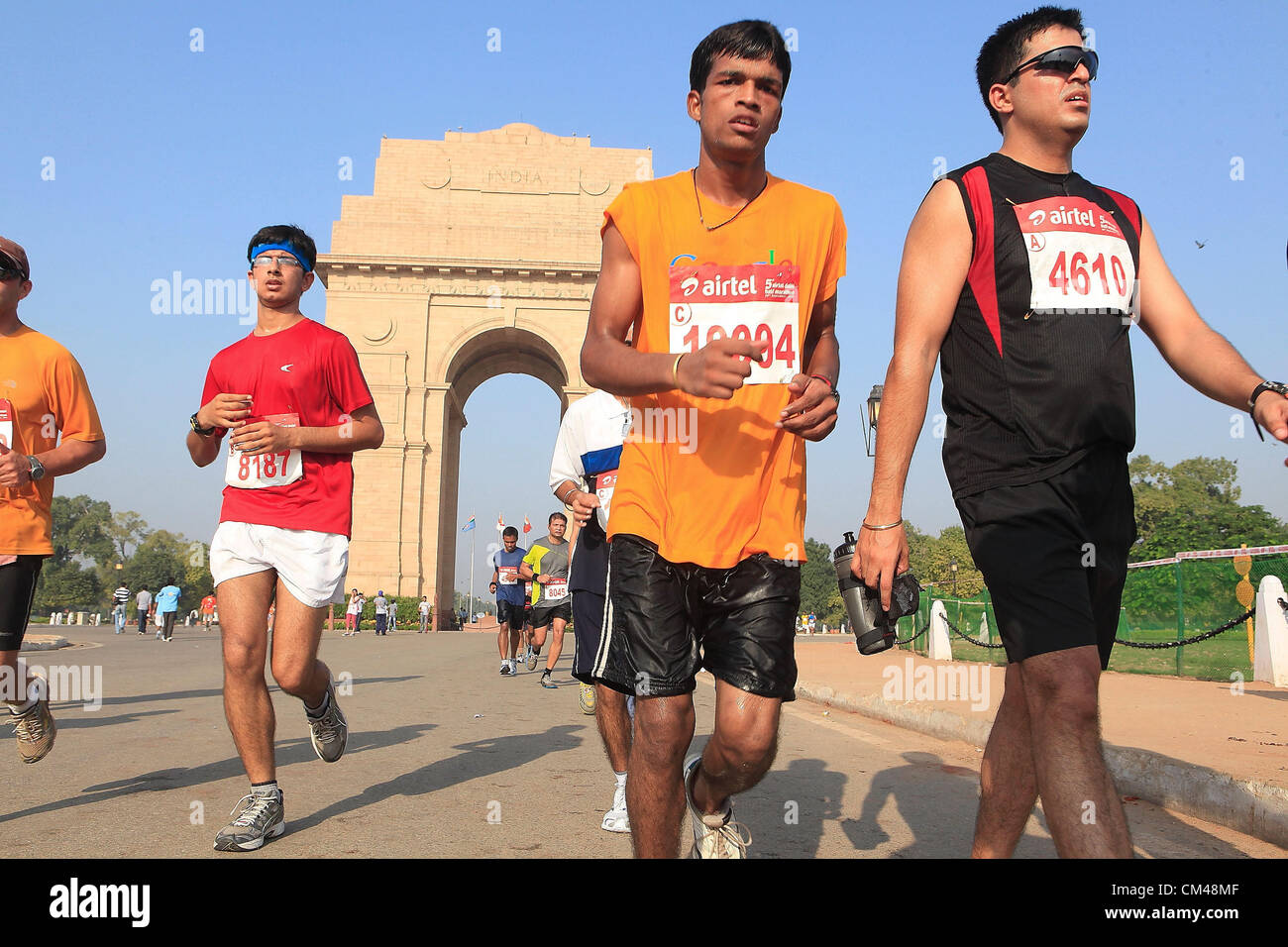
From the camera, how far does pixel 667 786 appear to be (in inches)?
118

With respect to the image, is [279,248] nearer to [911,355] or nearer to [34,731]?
[34,731]

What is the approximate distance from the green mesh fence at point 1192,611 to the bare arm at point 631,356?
287 inches

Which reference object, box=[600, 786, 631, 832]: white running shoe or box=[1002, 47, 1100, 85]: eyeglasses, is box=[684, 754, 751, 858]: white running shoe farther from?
box=[1002, 47, 1100, 85]: eyeglasses

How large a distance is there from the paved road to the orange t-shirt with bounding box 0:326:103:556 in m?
1.28

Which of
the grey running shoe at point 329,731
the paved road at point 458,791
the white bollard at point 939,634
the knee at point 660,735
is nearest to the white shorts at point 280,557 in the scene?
the grey running shoe at point 329,731

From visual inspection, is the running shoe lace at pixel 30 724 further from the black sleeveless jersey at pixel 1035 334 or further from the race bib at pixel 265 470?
the black sleeveless jersey at pixel 1035 334

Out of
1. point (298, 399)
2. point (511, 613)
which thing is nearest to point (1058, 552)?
point (298, 399)

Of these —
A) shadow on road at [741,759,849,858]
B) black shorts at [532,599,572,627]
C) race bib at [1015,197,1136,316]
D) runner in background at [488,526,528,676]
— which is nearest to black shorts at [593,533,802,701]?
race bib at [1015,197,1136,316]

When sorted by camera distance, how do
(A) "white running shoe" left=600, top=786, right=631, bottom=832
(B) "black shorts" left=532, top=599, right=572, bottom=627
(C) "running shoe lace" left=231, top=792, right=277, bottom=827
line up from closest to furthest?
(C) "running shoe lace" left=231, top=792, right=277, bottom=827
(A) "white running shoe" left=600, top=786, right=631, bottom=832
(B) "black shorts" left=532, top=599, right=572, bottom=627

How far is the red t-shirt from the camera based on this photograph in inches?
184

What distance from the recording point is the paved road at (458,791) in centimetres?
A: 432

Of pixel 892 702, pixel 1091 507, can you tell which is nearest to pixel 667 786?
pixel 1091 507

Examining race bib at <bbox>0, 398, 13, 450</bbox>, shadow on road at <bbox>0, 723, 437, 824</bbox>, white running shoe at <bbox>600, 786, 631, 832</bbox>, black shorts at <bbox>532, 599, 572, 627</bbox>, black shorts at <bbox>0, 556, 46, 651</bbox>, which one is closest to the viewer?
white running shoe at <bbox>600, 786, 631, 832</bbox>
